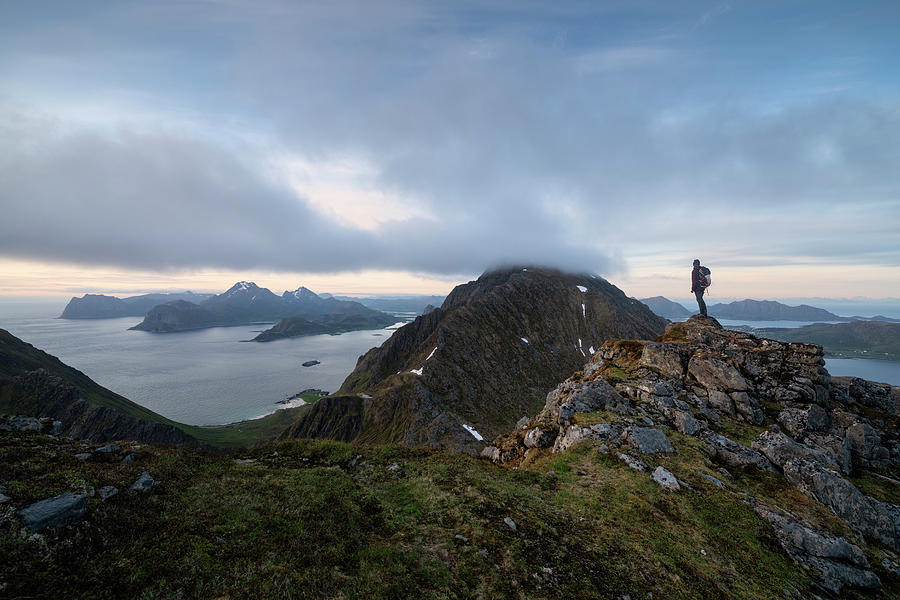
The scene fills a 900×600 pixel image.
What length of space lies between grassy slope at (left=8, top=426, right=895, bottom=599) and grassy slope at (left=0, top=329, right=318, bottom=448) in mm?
133379

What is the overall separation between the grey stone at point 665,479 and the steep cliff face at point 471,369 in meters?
74.3

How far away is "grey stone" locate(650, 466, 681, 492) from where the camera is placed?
732 inches

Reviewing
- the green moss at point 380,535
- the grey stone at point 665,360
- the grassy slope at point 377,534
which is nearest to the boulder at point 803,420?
the grey stone at point 665,360

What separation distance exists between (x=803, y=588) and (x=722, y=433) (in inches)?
521

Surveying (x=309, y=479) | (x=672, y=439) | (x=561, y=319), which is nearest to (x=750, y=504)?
(x=672, y=439)

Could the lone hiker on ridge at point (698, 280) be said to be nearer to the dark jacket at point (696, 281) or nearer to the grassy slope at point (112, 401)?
the dark jacket at point (696, 281)

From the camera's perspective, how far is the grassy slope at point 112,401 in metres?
120

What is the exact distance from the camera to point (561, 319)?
19075 cm

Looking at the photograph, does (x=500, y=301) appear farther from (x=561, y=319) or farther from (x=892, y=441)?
(x=892, y=441)

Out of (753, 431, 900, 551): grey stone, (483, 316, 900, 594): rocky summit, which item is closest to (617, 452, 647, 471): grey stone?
(483, 316, 900, 594): rocky summit

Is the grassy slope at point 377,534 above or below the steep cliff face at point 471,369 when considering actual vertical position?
above

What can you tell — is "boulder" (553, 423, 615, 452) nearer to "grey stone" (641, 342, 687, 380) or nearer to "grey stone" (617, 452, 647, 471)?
"grey stone" (617, 452, 647, 471)

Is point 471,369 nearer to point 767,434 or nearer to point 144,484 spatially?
point 767,434

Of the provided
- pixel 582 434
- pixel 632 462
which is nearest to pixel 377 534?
pixel 632 462
